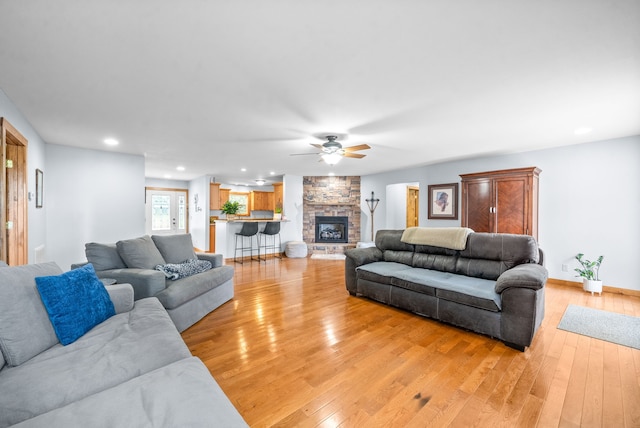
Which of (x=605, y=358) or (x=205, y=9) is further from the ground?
(x=205, y=9)

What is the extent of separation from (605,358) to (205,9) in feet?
12.6

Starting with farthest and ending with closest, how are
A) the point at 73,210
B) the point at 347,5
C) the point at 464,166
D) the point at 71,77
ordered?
the point at 464,166
the point at 73,210
the point at 71,77
the point at 347,5

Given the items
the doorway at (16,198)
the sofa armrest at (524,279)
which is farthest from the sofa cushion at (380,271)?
the doorway at (16,198)

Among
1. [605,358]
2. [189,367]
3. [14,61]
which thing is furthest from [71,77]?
[605,358]

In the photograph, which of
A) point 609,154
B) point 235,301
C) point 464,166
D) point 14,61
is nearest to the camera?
point 14,61

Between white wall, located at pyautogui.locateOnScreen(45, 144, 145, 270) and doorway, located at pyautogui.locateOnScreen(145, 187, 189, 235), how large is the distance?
4.23 meters

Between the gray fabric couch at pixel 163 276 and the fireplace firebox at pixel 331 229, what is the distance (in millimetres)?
4683

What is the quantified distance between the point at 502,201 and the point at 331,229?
4.54 m

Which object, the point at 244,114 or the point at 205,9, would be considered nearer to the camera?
the point at 205,9

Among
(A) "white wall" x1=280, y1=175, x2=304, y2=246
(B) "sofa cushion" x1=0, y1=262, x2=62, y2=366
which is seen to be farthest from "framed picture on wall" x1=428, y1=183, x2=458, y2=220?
(B) "sofa cushion" x1=0, y1=262, x2=62, y2=366

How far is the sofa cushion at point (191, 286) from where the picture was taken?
8.64ft

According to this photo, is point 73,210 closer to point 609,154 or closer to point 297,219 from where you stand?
point 297,219

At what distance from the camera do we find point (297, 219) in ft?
26.2

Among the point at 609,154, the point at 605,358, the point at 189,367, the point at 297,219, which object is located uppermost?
the point at 609,154
